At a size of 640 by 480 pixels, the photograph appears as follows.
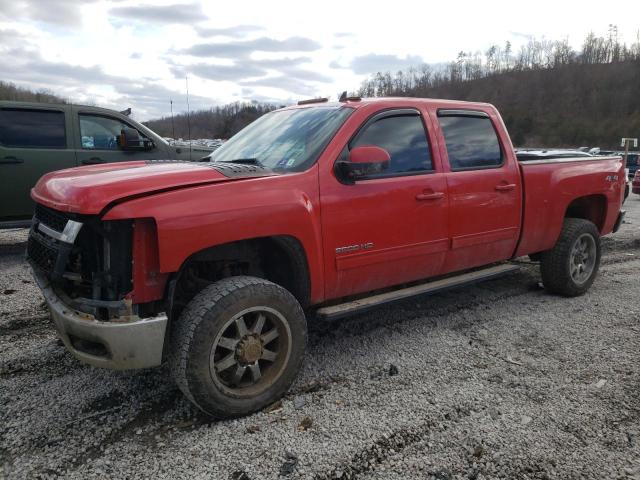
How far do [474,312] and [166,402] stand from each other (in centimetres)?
294

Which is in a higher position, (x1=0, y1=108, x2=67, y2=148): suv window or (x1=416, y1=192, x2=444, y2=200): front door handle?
(x1=0, y1=108, x2=67, y2=148): suv window

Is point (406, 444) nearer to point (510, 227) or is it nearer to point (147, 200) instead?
point (147, 200)

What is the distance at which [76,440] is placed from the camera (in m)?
2.69

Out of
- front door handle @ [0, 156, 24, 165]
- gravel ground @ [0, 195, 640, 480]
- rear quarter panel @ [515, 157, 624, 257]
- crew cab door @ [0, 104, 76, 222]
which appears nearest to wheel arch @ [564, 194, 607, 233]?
rear quarter panel @ [515, 157, 624, 257]

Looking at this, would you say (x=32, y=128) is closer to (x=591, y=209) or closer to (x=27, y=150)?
(x=27, y=150)

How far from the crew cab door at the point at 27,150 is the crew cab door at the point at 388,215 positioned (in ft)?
16.6

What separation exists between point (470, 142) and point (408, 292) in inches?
57.6

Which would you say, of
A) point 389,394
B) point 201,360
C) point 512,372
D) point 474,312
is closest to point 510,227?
point 474,312

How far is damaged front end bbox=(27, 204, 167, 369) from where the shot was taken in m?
2.62

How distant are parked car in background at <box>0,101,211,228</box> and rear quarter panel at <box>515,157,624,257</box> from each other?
4980mm

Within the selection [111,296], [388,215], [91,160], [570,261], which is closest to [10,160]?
[91,160]

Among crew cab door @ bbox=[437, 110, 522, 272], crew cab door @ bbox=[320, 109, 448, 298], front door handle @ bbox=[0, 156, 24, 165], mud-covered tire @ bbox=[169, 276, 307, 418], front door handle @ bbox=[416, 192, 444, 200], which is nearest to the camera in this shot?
mud-covered tire @ bbox=[169, 276, 307, 418]

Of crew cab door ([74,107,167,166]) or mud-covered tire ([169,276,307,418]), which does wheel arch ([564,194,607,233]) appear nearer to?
mud-covered tire ([169,276,307,418])

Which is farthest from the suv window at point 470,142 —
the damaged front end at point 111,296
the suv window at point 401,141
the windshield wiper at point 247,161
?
the damaged front end at point 111,296
